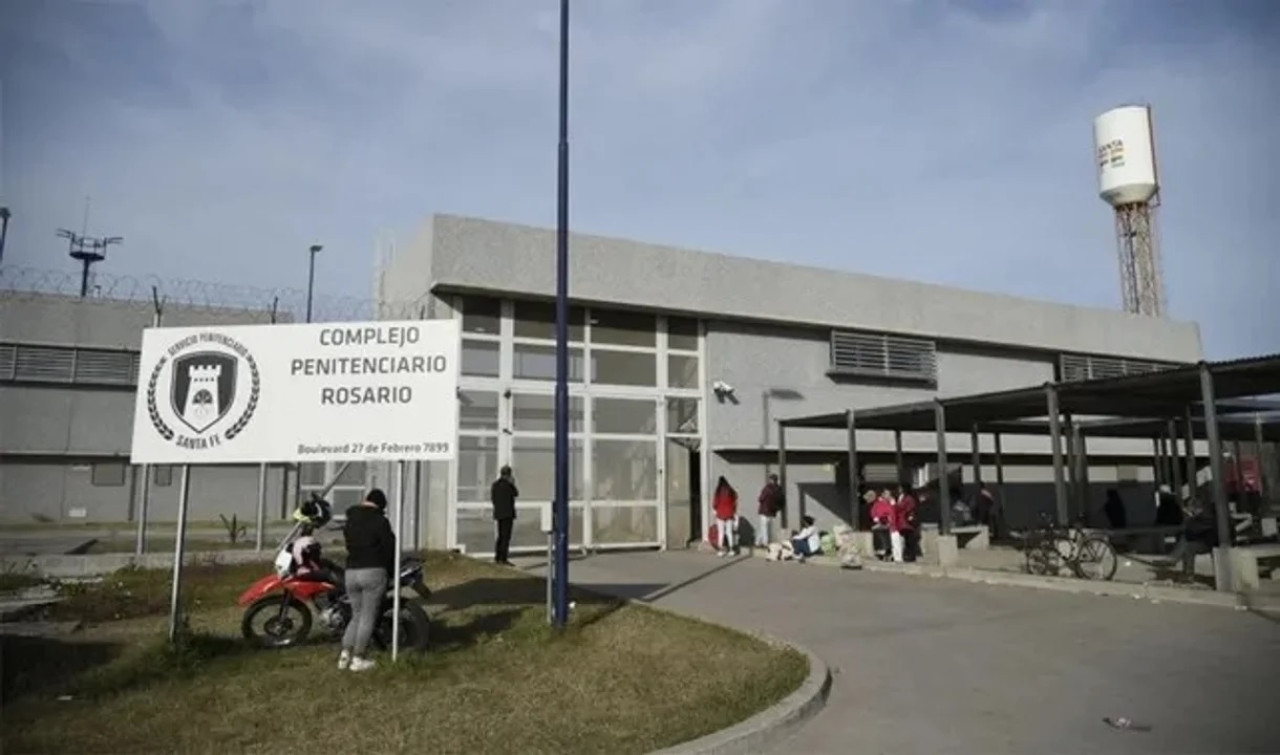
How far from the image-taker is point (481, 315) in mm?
19219

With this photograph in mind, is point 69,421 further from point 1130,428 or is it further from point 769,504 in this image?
point 1130,428

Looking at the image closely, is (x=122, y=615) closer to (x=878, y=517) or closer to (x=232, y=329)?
(x=232, y=329)

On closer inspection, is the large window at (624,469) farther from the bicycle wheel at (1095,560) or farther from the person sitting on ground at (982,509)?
the bicycle wheel at (1095,560)

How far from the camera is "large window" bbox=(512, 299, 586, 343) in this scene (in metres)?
19.6

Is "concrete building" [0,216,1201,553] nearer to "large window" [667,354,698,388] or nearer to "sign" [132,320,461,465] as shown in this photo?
"large window" [667,354,698,388]

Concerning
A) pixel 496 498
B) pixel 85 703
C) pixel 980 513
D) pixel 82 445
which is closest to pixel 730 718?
pixel 85 703

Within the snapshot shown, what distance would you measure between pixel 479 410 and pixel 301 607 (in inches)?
386

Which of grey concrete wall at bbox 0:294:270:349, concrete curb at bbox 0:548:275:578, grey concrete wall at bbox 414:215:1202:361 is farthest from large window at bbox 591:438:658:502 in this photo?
grey concrete wall at bbox 0:294:270:349

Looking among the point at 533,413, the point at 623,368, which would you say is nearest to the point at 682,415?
the point at 623,368

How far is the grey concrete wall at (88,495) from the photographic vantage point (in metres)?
26.8

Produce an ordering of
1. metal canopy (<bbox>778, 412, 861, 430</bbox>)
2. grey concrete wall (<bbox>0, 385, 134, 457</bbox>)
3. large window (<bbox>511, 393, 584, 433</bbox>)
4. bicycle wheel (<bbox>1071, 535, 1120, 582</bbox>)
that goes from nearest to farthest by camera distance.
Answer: bicycle wheel (<bbox>1071, 535, 1120, 582</bbox>) < large window (<bbox>511, 393, 584, 433</bbox>) < metal canopy (<bbox>778, 412, 861, 430</bbox>) < grey concrete wall (<bbox>0, 385, 134, 457</bbox>)

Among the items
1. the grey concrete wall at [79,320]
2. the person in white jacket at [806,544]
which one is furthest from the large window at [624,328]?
the grey concrete wall at [79,320]

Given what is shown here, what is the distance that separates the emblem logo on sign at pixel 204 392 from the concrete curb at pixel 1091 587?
1119 cm

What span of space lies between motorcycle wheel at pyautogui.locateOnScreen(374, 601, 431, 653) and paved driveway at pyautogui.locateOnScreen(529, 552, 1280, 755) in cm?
354
